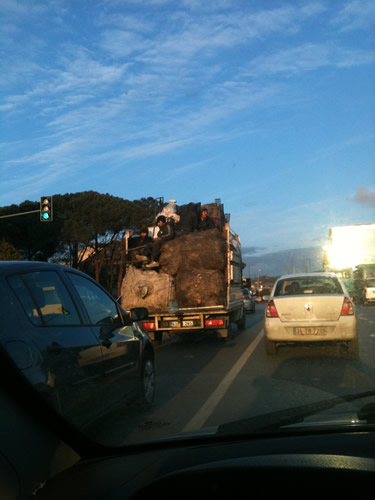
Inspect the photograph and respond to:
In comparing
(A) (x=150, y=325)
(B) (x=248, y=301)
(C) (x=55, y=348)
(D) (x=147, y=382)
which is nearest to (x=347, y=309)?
(D) (x=147, y=382)

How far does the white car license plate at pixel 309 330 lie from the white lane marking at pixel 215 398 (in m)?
1.17

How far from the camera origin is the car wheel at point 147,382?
20.2 ft

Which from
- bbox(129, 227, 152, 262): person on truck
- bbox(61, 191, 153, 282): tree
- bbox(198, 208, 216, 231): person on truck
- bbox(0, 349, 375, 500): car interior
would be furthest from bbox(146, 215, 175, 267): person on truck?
bbox(61, 191, 153, 282): tree

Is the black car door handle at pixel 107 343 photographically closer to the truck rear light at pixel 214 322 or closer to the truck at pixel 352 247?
the truck rear light at pixel 214 322

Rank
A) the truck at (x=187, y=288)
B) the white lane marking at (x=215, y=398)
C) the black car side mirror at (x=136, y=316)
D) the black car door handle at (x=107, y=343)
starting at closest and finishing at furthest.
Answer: the black car door handle at (x=107, y=343) < the white lane marking at (x=215, y=398) < the black car side mirror at (x=136, y=316) < the truck at (x=187, y=288)

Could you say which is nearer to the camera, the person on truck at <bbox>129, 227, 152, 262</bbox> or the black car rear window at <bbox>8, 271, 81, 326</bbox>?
the black car rear window at <bbox>8, 271, 81, 326</bbox>

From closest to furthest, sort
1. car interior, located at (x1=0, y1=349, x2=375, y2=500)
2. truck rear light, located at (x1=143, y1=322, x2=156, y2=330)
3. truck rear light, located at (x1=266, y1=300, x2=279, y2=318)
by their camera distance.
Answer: car interior, located at (x1=0, y1=349, x2=375, y2=500)
truck rear light, located at (x1=266, y1=300, x2=279, y2=318)
truck rear light, located at (x1=143, y1=322, x2=156, y2=330)

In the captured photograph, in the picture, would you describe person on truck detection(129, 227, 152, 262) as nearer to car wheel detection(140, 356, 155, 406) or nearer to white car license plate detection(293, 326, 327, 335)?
white car license plate detection(293, 326, 327, 335)

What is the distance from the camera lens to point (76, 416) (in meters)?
3.71

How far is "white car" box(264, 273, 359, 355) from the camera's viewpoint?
9820 millimetres

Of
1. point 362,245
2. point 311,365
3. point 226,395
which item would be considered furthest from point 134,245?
point 362,245

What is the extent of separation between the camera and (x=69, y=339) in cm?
396

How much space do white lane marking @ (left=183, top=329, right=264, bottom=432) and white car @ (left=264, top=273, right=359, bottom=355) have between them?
2.91 feet

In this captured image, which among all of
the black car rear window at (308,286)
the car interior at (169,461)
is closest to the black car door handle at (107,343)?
the car interior at (169,461)
